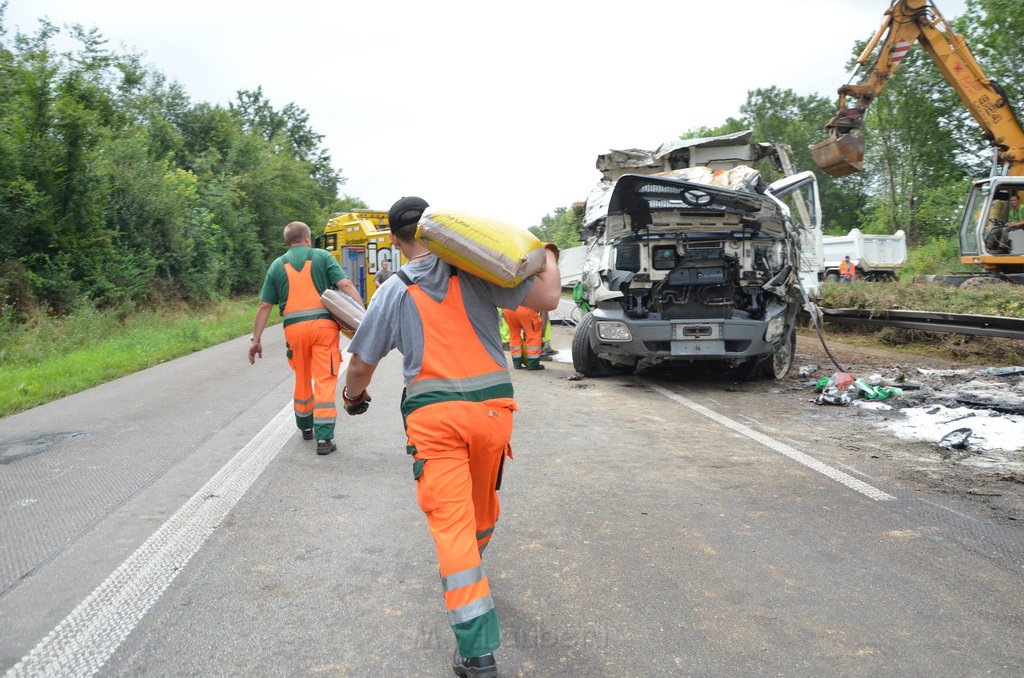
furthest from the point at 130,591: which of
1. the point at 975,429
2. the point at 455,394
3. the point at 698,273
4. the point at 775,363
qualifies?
the point at 775,363

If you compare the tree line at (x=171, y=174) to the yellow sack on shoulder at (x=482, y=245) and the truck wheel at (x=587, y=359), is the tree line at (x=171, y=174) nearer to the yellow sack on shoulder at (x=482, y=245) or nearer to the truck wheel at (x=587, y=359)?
the truck wheel at (x=587, y=359)

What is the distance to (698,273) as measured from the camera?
9.13 meters

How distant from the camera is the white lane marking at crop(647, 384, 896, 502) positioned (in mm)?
4773

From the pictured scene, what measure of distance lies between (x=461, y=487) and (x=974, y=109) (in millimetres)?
16424

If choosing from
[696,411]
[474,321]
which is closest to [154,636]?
[474,321]

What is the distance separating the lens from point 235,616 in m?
3.19

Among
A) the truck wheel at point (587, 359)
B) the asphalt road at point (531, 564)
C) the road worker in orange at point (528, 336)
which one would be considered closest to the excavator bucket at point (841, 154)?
the truck wheel at point (587, 359)

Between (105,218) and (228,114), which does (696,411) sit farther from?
(228,114)

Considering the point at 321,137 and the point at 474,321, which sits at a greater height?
the point at 321,137

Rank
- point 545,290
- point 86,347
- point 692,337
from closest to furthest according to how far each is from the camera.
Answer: point 545,290 < point 692,337 < point 86,347

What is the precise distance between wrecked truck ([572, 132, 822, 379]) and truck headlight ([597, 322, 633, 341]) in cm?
1

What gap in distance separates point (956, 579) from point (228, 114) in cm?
4400

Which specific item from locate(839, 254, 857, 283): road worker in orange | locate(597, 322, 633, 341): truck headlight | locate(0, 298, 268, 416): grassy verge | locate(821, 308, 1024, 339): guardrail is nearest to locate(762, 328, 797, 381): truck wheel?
locate(597, 322, 633, 341): truck headlight

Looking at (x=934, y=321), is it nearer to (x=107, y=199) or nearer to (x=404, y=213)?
(x=404, y=213)
